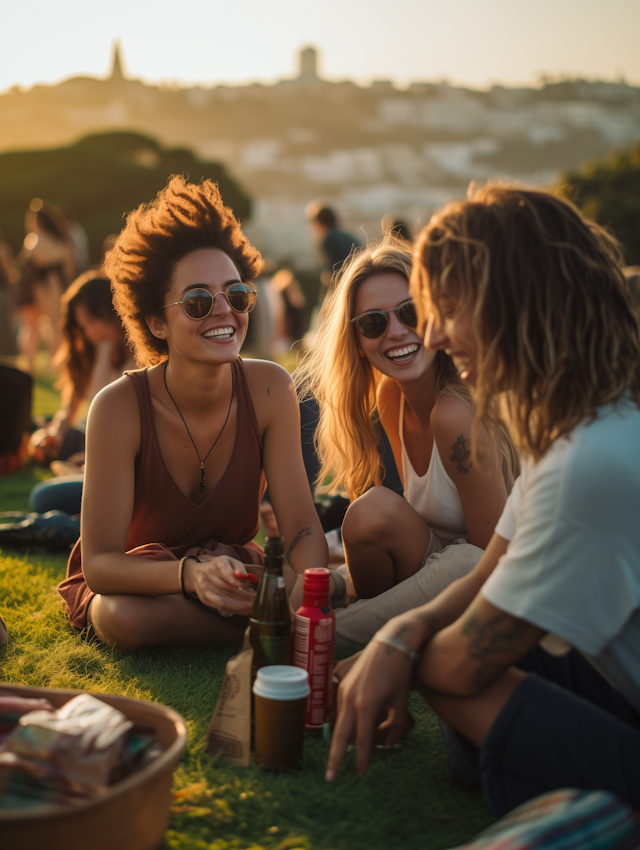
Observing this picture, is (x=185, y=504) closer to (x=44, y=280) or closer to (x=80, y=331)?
(x=80, y=331)

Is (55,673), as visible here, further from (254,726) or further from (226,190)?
(226,190)

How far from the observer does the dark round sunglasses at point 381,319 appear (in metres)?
3.17

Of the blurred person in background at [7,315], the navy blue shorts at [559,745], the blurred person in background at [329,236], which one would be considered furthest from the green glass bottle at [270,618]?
the blurred person in background at [7,315]

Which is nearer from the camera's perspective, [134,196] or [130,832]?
[130,832]

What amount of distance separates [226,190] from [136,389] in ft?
140

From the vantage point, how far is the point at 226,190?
43.5m

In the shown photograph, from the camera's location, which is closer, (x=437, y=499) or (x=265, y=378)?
(x=437, y=499)

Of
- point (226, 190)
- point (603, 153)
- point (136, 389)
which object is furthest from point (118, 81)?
point (136, 389)

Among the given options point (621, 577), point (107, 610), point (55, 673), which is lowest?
point (55, 673)

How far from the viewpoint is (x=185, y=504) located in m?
3.08

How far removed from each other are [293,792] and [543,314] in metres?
1.41

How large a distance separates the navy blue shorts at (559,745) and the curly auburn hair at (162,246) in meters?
2.10

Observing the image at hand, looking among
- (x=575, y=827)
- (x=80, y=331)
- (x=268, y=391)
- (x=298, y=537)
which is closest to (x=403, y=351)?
(x=268, y=391)

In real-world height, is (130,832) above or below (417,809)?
above
